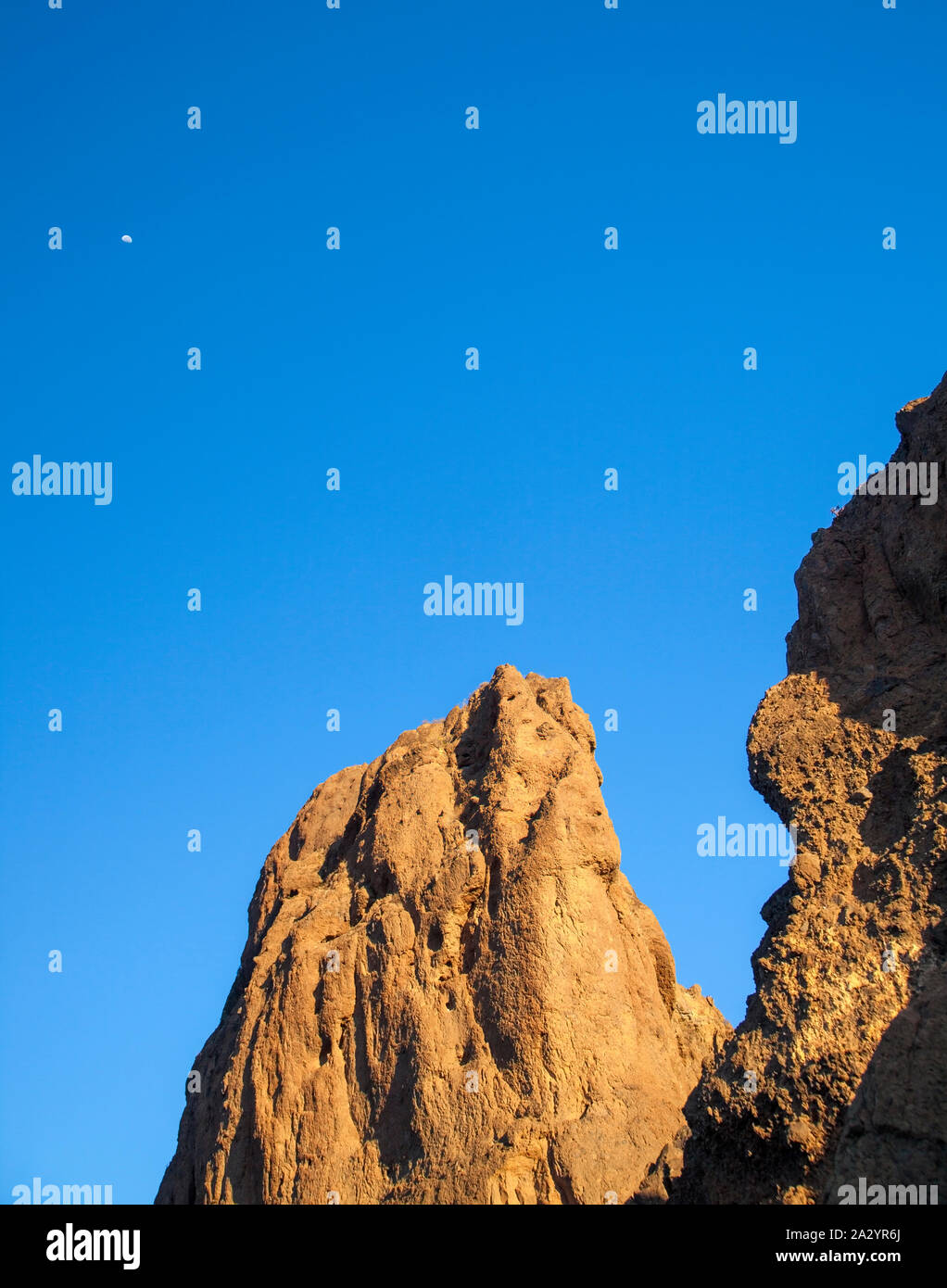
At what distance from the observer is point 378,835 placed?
29406 millimetres

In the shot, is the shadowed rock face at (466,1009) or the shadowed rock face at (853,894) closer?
the shadowed rock face at (853,894)

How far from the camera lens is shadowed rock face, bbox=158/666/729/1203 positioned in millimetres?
23391

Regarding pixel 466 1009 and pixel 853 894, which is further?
pixel 466 1009

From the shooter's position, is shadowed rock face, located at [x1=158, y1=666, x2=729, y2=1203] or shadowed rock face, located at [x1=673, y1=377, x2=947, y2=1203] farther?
shadowed rock face, located at [x1=158, y1=666, x2=729, y2=1203]

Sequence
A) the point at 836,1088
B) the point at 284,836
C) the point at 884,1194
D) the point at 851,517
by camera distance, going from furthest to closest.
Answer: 1. the point at 284,836
2. the point at 851,517
3. the point at 836,1088
4. the point at 884,1194

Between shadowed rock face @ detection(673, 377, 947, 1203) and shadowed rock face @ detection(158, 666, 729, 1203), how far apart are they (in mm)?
9182

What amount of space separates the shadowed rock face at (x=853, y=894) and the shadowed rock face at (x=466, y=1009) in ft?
30.1

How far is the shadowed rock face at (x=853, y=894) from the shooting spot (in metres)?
11.2

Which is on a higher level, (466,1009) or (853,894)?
(466,1009)

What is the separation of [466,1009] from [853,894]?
12.8m

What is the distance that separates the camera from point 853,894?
13977 mm
